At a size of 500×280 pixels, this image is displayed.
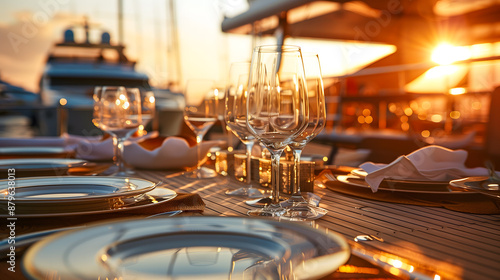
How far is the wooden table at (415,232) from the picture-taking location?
1.50 feet

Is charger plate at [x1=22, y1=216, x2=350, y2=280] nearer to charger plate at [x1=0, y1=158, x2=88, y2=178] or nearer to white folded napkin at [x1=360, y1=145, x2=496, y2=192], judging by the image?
white folded napkin at [x1=360, y1=145, x2=496, y2=192]

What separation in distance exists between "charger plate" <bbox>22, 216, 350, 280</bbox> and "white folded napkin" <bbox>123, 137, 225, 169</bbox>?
2.62ft

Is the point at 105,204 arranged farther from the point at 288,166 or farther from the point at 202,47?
the point at 202,47

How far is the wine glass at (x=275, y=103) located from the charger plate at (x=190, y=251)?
0.76 feet

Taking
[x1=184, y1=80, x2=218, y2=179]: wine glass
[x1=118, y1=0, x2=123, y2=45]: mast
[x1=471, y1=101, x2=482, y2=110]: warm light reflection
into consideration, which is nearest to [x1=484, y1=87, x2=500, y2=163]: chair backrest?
[x1=184, y1=80, x2=218, y2=179]: wine glass

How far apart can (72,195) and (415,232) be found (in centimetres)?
55

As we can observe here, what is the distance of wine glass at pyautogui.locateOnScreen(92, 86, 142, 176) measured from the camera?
1241 millimetres

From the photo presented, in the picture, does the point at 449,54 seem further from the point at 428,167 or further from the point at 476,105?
the point at 428,167

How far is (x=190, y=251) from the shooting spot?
1.45 ft

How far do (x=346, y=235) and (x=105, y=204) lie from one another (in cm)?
35

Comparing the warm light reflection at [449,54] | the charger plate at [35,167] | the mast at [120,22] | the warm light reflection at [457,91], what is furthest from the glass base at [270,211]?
the mast at [120,22]

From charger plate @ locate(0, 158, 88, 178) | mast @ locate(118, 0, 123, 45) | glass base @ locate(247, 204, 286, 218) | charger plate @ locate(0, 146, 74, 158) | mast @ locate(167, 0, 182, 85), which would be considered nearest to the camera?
glass base @ locate(247, 204, 286, 218)

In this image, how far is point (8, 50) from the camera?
542 centimetres

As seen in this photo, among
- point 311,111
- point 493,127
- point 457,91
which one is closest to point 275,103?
point 311,111
